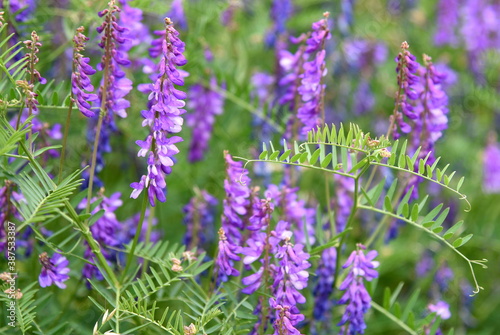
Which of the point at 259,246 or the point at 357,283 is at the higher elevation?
the point at 259,246

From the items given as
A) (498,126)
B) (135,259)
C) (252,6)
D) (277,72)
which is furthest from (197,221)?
(498,126)

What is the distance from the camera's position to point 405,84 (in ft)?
6.45

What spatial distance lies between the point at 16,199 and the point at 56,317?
1.34 ft

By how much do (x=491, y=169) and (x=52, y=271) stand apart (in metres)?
2.64

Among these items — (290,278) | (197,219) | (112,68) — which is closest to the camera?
(290,278)

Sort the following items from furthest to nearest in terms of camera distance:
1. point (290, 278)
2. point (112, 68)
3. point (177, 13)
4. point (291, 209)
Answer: point (177, 13) → point (291, 209) → point (112, 68) → point (290, 278)

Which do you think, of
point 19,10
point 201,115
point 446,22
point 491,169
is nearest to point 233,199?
point 19,10

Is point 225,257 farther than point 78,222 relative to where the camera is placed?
Yes

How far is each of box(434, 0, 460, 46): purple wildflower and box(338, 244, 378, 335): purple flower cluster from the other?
2697 mm

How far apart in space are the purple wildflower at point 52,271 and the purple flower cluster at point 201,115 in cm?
120

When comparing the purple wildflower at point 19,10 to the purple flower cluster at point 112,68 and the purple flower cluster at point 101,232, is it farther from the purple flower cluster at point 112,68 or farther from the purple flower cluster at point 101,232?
the purple flower cluster at point 101,232

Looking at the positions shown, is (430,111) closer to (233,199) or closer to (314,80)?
(314,80)

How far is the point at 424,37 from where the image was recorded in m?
4.42

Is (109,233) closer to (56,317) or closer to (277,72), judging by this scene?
(56,317)
